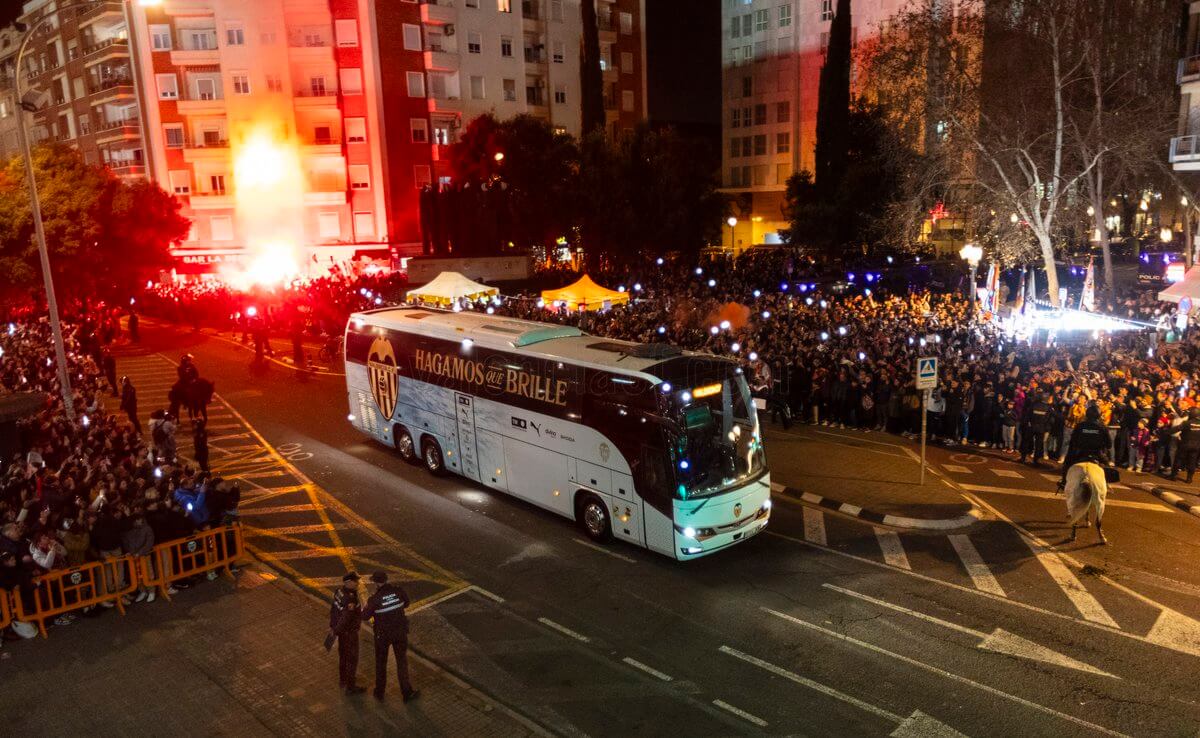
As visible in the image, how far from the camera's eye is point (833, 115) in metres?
54.3

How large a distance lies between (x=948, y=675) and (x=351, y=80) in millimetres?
53598

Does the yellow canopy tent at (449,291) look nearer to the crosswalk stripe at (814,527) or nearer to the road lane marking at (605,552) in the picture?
the road lane marking at (605,552)

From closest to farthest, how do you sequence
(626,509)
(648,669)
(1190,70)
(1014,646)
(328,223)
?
(648,669)
(1014,646)
(626,509)
(1190,70)
(328,223)

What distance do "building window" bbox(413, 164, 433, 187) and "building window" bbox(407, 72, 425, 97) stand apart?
190 inches

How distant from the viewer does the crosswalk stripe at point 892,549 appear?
41.4 feet

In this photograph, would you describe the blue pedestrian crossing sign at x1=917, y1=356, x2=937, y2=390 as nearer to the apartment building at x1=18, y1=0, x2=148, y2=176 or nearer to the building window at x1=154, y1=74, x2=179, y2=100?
the building window at x1=154, y1=74, x2=179, y2=100

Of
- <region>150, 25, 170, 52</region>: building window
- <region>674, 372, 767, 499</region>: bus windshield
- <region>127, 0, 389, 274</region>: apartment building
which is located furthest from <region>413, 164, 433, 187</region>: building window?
<region>674, 372, 767, 499</region>: bus windshield

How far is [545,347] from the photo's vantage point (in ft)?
48.5

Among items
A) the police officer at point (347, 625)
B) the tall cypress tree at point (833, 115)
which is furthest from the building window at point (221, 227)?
the police officer at point (347, 625)

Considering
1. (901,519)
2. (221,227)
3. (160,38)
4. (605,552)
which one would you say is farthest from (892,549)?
(160,38)

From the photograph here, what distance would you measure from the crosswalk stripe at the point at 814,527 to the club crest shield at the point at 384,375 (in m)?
9.64

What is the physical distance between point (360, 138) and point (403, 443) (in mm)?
40837

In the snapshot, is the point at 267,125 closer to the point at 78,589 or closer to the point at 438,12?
the point at 438,12

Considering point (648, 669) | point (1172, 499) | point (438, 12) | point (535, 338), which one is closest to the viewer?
point (648, 669)
